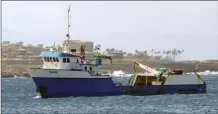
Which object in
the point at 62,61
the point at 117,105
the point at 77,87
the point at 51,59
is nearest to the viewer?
the point at 117,105

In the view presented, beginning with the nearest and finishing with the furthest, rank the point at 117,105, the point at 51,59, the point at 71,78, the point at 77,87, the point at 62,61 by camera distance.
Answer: the point at 117,105, the point at 71,78, the point at 77,87, the point at 62,61, the point at 51,59

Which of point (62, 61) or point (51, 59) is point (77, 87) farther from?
point (51, 59)

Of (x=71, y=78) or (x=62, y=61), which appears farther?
(x=62, y=61)

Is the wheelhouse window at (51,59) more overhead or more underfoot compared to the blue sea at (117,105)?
more overhead

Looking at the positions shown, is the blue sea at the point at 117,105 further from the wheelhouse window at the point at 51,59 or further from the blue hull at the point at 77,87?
the wheelhouse window at the point at 51,59

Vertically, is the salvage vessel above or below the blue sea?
above

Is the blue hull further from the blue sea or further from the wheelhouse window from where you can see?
the wheelhouse window

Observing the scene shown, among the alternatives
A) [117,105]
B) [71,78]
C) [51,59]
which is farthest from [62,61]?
[117,105]

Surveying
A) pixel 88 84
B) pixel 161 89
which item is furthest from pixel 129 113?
pixel 161 89

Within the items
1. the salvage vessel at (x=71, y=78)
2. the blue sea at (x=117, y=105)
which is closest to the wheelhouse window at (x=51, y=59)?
the salvage vessel at (x=71, y=78)

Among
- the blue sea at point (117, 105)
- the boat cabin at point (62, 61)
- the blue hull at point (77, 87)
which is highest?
the boat cabin at point (62, 61)

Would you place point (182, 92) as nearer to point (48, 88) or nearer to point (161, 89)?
point (161, 89)

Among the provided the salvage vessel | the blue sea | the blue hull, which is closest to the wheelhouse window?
the salvage vessel

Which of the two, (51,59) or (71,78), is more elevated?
(51,59)
